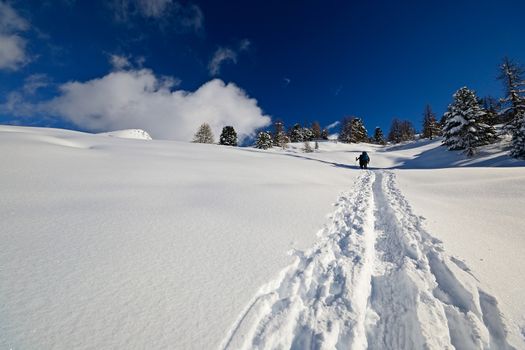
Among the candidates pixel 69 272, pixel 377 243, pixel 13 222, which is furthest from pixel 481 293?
pixel 13 222

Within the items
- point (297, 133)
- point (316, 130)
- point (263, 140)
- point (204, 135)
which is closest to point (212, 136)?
point (204, 135)

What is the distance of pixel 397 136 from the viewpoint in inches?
3211

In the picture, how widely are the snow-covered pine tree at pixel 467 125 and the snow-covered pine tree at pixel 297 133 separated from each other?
2061 inches

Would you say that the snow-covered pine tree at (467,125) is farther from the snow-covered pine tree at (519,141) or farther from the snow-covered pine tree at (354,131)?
the snow-covered pine tree at (354,131)

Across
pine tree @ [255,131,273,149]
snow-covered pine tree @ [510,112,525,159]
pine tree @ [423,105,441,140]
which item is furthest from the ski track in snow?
pine tree @ [423,105,441,140]

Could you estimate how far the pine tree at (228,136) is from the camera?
5881 centimetres

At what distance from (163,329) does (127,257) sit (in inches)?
54.1

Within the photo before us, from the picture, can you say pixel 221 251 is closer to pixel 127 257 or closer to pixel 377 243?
pixel 127 257

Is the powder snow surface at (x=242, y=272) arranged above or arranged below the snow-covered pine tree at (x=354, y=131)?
below

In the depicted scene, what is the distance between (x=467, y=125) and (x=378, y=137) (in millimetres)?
57068

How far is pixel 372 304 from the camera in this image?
2756 mm

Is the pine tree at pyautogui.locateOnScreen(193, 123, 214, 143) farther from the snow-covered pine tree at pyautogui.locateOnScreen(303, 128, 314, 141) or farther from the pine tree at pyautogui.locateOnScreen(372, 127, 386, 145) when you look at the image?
the pine tree at pyautogui.locateOnScreen(372, 127, 386, 145)

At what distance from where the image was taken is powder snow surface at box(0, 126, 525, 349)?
2.16m

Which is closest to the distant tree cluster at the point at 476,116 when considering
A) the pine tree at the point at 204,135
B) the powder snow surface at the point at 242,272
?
the powder snow surface at the point at 242,272
